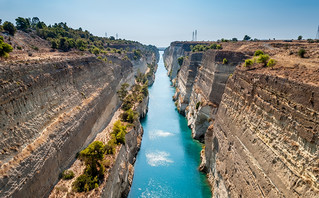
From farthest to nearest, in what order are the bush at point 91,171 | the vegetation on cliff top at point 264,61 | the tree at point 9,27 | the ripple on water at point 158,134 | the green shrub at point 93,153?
the ripple on water at point 158,134, the tree at point 9,27, the green shrub at point 93,153, the vegetation on cliff top at point 264,61, the bush at point 91,171

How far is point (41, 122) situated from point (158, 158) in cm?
1850

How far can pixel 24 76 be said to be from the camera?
17156 millimetres

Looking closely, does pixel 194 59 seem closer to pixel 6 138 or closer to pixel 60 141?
pixel 60 141

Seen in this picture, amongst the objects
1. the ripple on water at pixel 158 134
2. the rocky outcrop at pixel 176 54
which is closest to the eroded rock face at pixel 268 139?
the ripple on water at pixel 158 134

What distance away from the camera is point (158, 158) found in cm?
3053

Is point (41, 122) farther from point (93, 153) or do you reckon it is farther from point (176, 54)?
point (176, 54)

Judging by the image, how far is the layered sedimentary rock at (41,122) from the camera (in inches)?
535

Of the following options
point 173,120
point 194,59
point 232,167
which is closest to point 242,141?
point 232,167

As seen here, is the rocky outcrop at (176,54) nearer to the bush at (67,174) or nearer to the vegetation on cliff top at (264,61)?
the vegetation on cliff top at (264,61)

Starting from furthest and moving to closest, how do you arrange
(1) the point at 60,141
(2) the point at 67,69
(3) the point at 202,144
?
(3) the point at 202,144
(2) the point at 67,69
(1) the point at 60,141

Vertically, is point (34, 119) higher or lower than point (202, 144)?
higher

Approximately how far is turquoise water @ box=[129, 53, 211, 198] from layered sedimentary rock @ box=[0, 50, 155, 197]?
30.4 feet

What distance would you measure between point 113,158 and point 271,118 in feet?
50.0

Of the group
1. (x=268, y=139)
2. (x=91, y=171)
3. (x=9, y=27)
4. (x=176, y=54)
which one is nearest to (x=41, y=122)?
(x=91, y=171)
